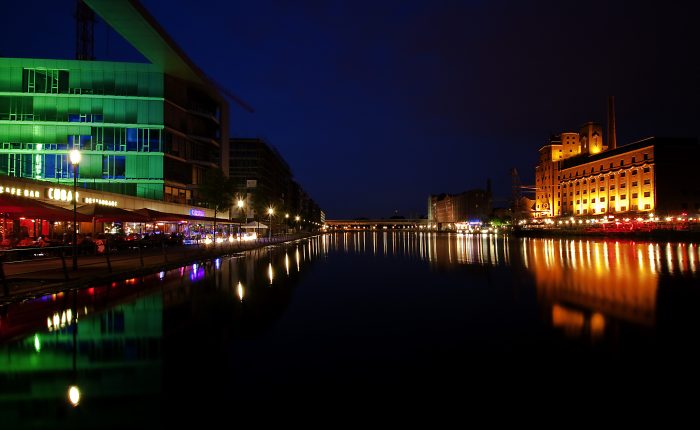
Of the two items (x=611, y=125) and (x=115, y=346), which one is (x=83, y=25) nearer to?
(x=115, y=346)

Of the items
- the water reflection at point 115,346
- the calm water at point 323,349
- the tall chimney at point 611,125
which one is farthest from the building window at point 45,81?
the tall chimney at point 611,125

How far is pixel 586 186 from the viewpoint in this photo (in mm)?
133375

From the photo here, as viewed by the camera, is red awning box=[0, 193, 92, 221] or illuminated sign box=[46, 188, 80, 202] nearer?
red awning box=[0, 193, 92, 221]

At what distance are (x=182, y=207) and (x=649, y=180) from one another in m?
99.7

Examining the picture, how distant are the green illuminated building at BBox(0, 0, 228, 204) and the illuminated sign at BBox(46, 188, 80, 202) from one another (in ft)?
51.7

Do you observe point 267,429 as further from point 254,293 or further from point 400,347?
point 254,293

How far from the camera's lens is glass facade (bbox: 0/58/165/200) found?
2228 inches

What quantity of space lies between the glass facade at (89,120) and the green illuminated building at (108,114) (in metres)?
0.11

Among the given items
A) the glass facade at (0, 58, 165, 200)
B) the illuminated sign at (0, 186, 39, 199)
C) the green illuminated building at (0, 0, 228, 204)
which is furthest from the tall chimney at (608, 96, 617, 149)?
the illuminated sign at (0, 186, 39, 199)

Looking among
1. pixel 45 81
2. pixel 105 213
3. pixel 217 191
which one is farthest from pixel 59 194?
pixel 45 81

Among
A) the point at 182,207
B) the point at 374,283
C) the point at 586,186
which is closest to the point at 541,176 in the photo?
the point at 586,186

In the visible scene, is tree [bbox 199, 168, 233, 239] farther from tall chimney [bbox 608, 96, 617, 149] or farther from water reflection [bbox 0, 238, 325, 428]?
tall chimney [bbox 608, 96, 617, 149]

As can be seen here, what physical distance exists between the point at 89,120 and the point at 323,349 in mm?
61852

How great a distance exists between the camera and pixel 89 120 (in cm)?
5953
